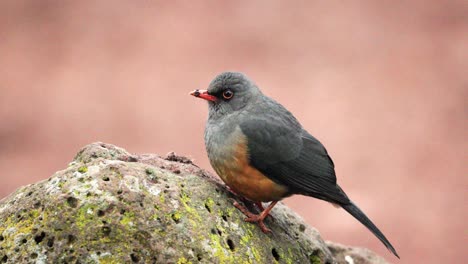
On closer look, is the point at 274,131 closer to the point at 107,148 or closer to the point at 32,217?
the point at 107,148

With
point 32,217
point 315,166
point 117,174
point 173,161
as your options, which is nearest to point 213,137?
point 173,161

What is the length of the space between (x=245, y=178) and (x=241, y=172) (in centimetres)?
5

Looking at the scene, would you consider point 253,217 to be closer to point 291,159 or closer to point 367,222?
point 291,159

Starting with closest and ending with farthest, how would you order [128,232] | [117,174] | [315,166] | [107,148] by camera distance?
[128,232], [117,174], [107,148], [315,166]

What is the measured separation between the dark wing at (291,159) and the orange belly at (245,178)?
1.9 inches

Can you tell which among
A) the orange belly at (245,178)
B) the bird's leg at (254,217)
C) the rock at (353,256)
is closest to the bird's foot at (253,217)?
the bird's leg at (254,217)

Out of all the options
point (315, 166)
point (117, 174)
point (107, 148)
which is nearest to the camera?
point (117, 174)

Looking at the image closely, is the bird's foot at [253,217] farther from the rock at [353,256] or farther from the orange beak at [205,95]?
→ the rock at [353,256]

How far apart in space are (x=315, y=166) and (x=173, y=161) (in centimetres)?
110

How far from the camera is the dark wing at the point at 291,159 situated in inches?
228

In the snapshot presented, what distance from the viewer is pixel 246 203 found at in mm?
5852

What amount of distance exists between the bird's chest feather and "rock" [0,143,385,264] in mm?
365

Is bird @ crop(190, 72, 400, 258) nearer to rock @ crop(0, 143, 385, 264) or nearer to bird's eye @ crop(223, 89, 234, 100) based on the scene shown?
bird's eye @ crop(223, 89, 234, 100)

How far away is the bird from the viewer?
574 centimetres
